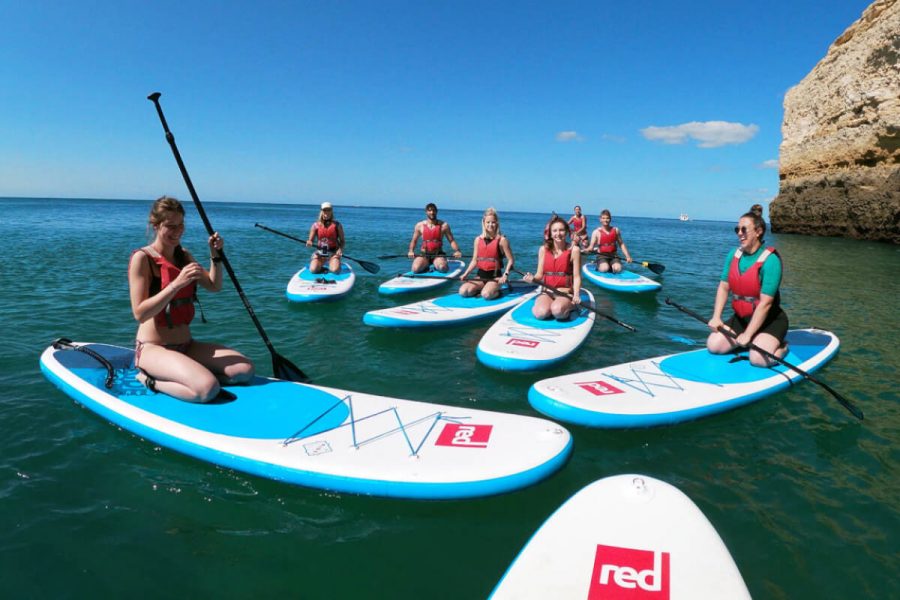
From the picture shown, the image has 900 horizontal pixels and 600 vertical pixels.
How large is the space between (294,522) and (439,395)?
2.27 metres

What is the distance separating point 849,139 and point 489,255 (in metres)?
25.9

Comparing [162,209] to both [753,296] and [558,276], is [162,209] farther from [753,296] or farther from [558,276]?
[753,296]

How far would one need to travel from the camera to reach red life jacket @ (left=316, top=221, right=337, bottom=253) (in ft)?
36.3

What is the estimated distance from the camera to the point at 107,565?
2.76 meters

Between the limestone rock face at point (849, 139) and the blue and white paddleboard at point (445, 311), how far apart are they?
23.5 m

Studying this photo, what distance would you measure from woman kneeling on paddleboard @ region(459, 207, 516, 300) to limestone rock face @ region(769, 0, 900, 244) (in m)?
23.1

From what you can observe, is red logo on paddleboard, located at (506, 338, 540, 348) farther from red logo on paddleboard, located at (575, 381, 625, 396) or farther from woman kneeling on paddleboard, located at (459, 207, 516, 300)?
woman kneeling on paddleboard, located at (459, 207, 516, 300)

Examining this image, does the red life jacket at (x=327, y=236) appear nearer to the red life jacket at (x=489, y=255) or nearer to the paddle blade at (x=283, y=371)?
the red life jacket at (x=489, y=255)

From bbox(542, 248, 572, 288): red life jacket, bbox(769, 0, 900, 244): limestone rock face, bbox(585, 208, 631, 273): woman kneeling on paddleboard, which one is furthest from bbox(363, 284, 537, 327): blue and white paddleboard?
bbox(769, 0, 900, 244): limestone rock face

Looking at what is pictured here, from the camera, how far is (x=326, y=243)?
36.4 ft

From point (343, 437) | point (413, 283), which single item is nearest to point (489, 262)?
point (413, 283)

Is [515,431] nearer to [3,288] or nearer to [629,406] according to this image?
[629,406]

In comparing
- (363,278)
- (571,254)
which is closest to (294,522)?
(571,254)

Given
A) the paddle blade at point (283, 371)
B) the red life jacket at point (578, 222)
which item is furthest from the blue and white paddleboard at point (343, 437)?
the red life jacket at point (578, 222)
